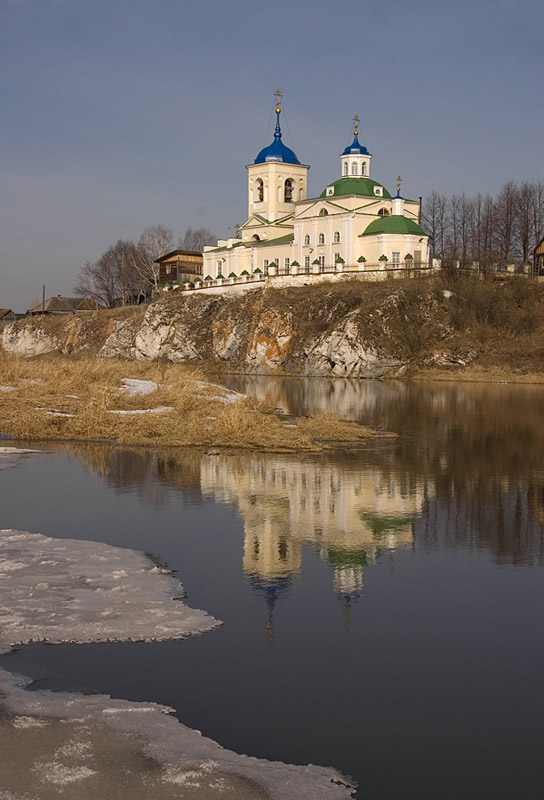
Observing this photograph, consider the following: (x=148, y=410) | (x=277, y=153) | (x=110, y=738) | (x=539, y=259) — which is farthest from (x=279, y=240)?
(x=110, y=738)

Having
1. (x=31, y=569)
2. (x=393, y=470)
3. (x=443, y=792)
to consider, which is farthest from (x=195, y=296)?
(x=443, y=792)

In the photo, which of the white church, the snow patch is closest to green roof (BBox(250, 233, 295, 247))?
the white church

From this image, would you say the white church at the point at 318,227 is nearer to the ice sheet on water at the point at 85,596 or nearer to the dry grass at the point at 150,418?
the dry grass at the point at 150,418

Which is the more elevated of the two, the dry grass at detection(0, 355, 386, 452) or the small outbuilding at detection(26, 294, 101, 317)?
the small outbuilding at detection(26, 294, 101, 317)

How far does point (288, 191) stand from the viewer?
91.3m

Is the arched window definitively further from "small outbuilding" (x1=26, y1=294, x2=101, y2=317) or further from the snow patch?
the snow patch

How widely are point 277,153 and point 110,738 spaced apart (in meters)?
87.1

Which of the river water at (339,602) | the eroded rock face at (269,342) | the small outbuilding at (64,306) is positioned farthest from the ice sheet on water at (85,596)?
the small outbuilding at (64,306)

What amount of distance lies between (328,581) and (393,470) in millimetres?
9160

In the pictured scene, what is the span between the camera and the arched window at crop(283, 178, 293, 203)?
90.9 metres

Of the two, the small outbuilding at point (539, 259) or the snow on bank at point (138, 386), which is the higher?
the small outbuilding at point (539, 259)

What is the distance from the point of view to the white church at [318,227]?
77875 millimetres

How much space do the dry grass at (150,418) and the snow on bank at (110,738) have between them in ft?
44.6

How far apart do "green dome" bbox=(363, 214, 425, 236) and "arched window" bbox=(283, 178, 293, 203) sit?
14.0 metres
